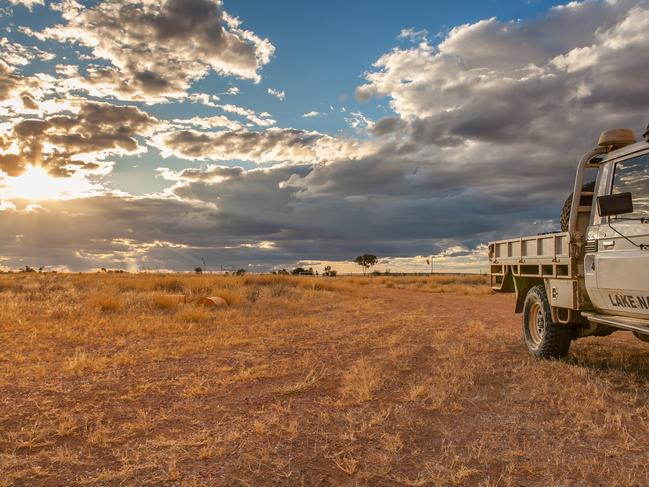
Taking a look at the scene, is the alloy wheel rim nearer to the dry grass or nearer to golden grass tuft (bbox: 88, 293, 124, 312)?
the dry grass

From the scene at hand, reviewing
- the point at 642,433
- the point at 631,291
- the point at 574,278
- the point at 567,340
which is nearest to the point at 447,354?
the point at 567,340

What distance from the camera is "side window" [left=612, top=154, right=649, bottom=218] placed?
6277 millimetres

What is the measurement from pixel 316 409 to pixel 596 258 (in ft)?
13.8

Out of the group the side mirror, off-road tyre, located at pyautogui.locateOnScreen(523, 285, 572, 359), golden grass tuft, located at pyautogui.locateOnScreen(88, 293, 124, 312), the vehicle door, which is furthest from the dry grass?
golden grass tuft, located at pyautogui.locateOnScreen(88, 293, 124, 312)

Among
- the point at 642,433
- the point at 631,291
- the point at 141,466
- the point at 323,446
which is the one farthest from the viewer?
the point at 631,291

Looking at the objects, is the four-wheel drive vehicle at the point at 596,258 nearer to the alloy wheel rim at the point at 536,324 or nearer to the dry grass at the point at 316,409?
the alloy wheel rim at the point at 536,324

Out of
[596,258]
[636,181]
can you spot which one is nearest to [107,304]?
[596,258]

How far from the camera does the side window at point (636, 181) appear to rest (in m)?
6.28

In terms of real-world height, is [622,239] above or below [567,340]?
above

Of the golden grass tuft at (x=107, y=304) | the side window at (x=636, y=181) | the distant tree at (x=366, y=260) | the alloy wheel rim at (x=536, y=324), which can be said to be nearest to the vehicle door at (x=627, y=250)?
Answer: the side window at (x=636, y=181)

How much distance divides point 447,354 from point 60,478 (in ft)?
21.1

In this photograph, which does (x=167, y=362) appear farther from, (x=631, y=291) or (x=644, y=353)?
(x=644, y=353)

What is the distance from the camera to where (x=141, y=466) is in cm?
432

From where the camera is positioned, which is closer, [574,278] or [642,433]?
[642,433]
